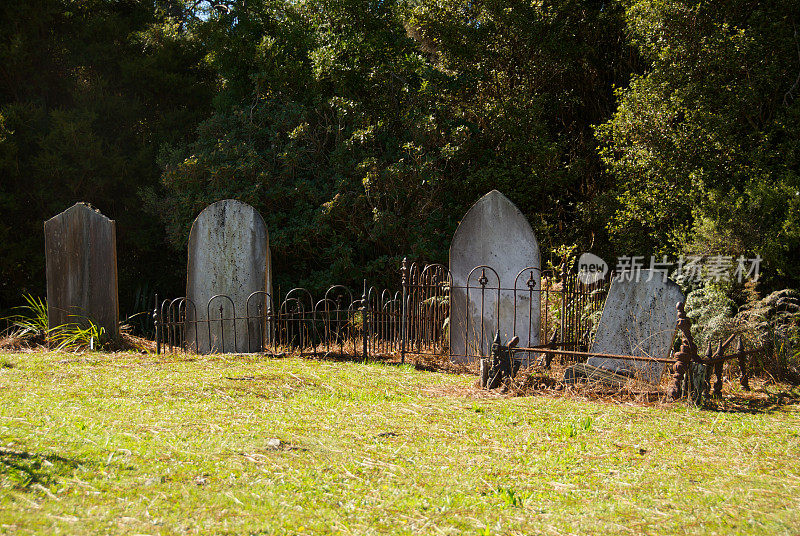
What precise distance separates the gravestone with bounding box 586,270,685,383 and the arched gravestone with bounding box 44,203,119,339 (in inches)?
231

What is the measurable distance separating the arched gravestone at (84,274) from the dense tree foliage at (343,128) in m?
2.91

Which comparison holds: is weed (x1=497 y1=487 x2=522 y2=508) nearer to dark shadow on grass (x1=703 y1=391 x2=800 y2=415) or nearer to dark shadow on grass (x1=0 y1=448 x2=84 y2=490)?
dark shadow on grass (x1=0 y1=448 x2=84 y2=490)

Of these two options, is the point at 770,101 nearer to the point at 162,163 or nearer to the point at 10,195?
the point at 162,163

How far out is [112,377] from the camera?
19.1 feet

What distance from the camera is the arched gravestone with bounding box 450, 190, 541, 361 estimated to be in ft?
24.4

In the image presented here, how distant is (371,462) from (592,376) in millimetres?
3033

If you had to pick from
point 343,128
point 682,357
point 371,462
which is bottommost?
point 371,462

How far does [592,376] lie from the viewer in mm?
5820

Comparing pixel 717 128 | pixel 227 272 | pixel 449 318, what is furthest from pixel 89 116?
pixel 717 128

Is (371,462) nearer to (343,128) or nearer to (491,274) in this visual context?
(491,274)

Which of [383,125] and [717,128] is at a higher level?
[383,125]

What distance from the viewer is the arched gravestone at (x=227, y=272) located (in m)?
8.16
